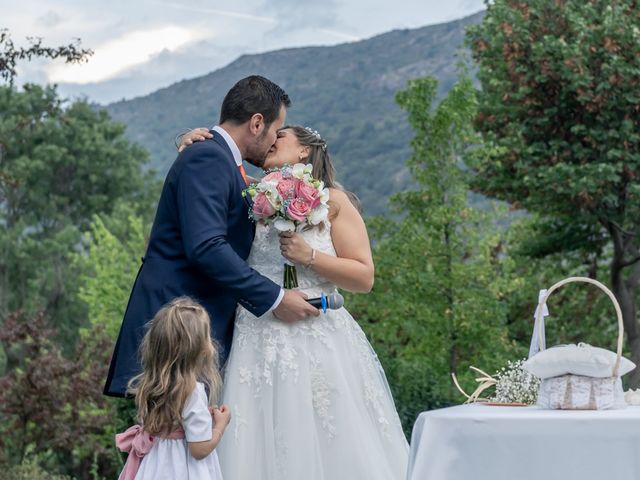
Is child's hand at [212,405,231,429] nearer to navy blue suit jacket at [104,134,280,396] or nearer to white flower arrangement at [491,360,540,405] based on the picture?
navy blue suit jacket at [104,134,280,396]

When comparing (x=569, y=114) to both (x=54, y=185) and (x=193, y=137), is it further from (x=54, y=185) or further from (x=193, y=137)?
(x=54, y=185)

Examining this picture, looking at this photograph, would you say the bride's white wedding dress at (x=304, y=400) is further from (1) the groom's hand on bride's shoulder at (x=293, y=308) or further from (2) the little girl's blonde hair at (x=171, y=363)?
(2) the little girl's blonde hair at (x=171, y=363)

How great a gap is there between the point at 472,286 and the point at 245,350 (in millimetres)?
8670

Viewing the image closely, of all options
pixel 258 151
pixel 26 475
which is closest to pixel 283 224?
pixel 258 151

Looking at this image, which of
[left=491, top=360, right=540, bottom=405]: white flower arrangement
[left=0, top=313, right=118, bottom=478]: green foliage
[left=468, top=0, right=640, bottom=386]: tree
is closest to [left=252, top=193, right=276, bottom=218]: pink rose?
[left=491, top=360, right=540, bottom=405]: white flower arrangement

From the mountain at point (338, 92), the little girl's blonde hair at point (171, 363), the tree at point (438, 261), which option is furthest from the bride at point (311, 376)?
the mountain at point (338, 92)

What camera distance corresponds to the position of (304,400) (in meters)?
5.18

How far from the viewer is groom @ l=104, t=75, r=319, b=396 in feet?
16.4

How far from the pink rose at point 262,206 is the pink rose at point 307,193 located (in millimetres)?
133

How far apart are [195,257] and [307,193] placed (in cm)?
55

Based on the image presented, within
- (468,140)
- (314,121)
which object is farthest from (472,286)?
(314,121)

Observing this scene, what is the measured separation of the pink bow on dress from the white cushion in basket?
1.58 meters

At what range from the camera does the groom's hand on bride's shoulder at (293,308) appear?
5145 mm

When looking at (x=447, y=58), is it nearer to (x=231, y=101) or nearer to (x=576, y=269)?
(x=576, y=269)
